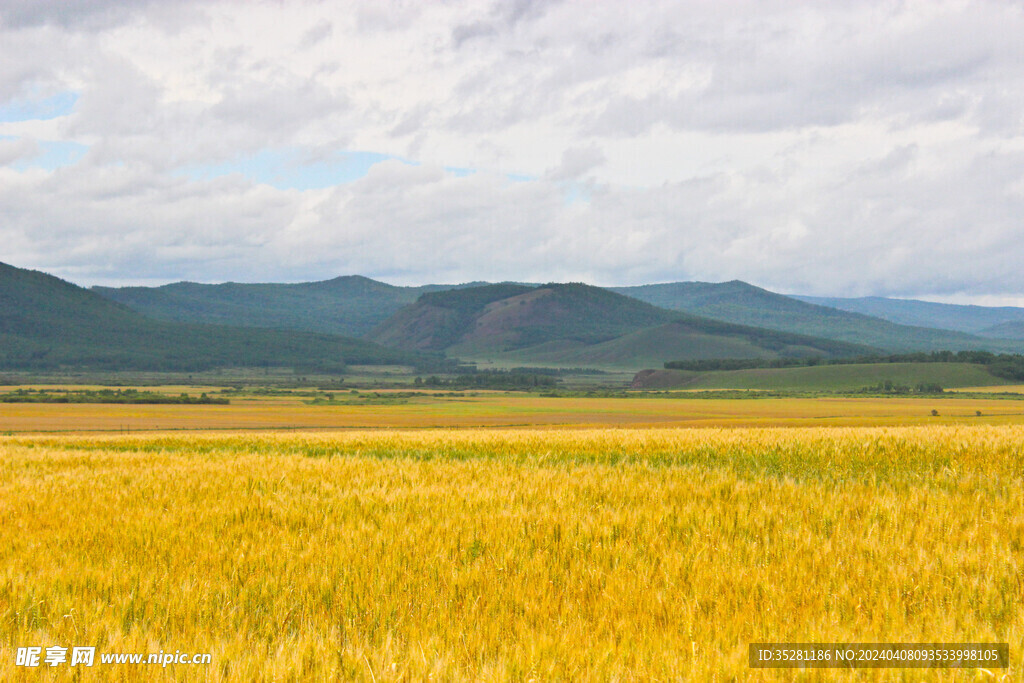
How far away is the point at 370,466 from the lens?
15289mm

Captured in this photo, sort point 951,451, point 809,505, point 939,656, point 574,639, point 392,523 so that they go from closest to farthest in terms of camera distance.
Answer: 1. point 939,656
2. point 574,639
3. point 392,523
4. point 809,505
5. point 951,451

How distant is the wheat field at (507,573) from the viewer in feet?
16.8

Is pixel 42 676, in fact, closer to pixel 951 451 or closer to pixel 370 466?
pixel 370 466

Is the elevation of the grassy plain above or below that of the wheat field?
below

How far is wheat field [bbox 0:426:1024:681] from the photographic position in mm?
5113

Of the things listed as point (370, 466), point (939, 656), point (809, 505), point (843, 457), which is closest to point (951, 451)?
point (843, 457)

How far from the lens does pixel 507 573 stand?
23.5 feet

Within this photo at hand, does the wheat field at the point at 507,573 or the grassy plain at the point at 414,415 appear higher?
the wheat field at the point at 507,573

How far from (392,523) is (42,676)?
4.62 metres

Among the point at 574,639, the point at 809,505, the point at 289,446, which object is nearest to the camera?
the point at 574,639

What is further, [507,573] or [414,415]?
[414,415]

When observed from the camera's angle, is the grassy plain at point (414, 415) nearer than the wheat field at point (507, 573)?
No

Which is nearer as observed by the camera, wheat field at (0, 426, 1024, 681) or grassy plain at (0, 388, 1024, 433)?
wheat field at (0, 426, 1024, 681)

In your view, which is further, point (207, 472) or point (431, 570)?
point (207, 472)
